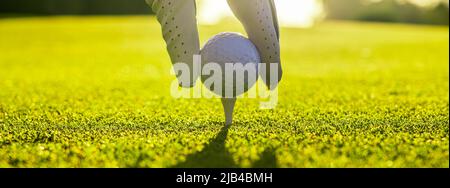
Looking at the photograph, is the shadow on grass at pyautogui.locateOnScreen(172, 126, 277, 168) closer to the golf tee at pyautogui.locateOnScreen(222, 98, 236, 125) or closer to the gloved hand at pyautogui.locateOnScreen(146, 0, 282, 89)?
the golf tee at pyautogui.locateOnScreen(222, 98, 236, 125)

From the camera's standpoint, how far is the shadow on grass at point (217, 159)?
18.4 ft

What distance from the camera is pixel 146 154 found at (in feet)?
19.8

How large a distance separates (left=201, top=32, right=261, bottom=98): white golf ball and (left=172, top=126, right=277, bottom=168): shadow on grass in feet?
2.69

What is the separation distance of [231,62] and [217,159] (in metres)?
1.45

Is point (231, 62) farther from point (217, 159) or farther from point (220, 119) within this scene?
point (220, 119)

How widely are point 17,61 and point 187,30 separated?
679 inches

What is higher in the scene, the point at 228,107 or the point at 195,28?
the point at 195,28

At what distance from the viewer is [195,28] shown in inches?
276

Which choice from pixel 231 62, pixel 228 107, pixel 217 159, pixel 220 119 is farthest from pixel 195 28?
pixel 217 159

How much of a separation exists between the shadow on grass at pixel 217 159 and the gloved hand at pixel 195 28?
1.21 meters

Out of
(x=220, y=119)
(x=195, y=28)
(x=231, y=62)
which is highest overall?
(x=195, y=28)

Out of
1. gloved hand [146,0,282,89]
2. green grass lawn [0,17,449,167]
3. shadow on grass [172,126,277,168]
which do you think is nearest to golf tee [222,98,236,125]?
green grass lawn [0,17,449,167]
